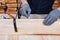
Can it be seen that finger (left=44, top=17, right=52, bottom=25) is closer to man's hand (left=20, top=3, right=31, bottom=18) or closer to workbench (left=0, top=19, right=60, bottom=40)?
workbench (left=0, top=19, right=60, bottom=40)

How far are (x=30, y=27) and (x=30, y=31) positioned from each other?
38 millimetres

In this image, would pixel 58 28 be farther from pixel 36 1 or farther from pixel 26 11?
pixel 36 1

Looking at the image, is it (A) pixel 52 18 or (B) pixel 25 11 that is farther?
(B) pixel 25 11

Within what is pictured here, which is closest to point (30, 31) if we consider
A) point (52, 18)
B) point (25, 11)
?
point (52, 18)

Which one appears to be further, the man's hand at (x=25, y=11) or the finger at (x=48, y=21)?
the man's hand at (x=25, y=11)

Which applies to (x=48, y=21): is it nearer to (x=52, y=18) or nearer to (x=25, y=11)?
(x=52, y=18)

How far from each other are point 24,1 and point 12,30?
64cm

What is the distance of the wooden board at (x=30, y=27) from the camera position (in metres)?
1.01

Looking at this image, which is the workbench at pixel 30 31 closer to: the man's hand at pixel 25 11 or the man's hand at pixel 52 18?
the man's hand at pixel 52 18

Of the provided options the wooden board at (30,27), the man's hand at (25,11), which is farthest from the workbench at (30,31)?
the man's hand at (25,11)

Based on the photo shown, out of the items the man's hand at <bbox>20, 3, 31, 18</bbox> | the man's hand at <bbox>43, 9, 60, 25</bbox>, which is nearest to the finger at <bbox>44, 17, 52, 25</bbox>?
the man's hand at <bbox>43, 9, 60, 25</bbox>

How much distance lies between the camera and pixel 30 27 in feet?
3.44

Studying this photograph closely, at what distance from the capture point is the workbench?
98cm

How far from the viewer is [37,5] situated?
1.85 m
